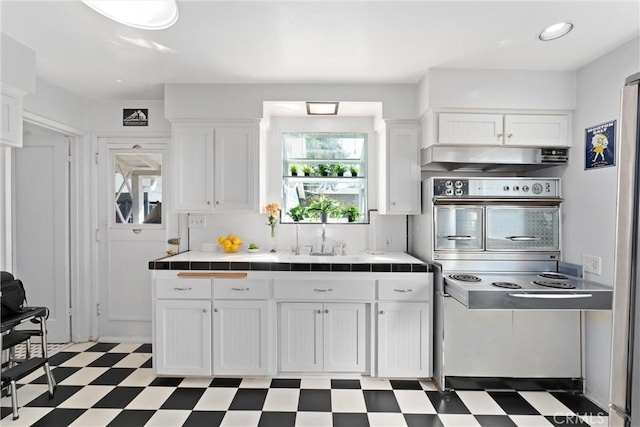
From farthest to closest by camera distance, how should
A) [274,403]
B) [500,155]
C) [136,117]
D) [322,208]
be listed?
1. [136,117]
2. [322,208]
3. [500,155]
4. [274,403]

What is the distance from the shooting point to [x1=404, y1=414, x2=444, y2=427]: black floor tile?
216 centimetres

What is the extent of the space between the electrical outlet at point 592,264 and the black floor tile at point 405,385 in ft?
4.81

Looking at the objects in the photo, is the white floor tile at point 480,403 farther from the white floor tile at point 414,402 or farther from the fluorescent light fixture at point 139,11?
the fluorescent light fixture at point 139,11

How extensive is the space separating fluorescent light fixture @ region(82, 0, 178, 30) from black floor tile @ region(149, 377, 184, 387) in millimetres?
2407

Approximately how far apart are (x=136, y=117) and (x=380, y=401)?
3.30m

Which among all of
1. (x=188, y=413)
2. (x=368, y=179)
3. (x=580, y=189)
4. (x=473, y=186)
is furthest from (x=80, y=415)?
(x=580, y=189)

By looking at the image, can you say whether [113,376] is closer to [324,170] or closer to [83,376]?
[83,376]

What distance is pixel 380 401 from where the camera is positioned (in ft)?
7.90

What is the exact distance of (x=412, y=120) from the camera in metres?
2.99

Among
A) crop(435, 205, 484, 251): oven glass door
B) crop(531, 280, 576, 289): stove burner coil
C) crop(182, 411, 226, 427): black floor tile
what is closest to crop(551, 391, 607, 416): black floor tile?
crop(531, 280, 576, 289): stove burner coil

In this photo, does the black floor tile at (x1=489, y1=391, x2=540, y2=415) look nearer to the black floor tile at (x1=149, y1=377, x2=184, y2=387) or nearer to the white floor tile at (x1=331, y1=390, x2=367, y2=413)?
the white floor tile at (x1=331, y1=390, x2=367, y2=413)

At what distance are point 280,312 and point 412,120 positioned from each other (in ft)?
6.30

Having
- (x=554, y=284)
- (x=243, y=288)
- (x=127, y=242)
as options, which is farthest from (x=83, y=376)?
(x=554, y=284)

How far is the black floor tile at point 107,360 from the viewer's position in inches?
116
